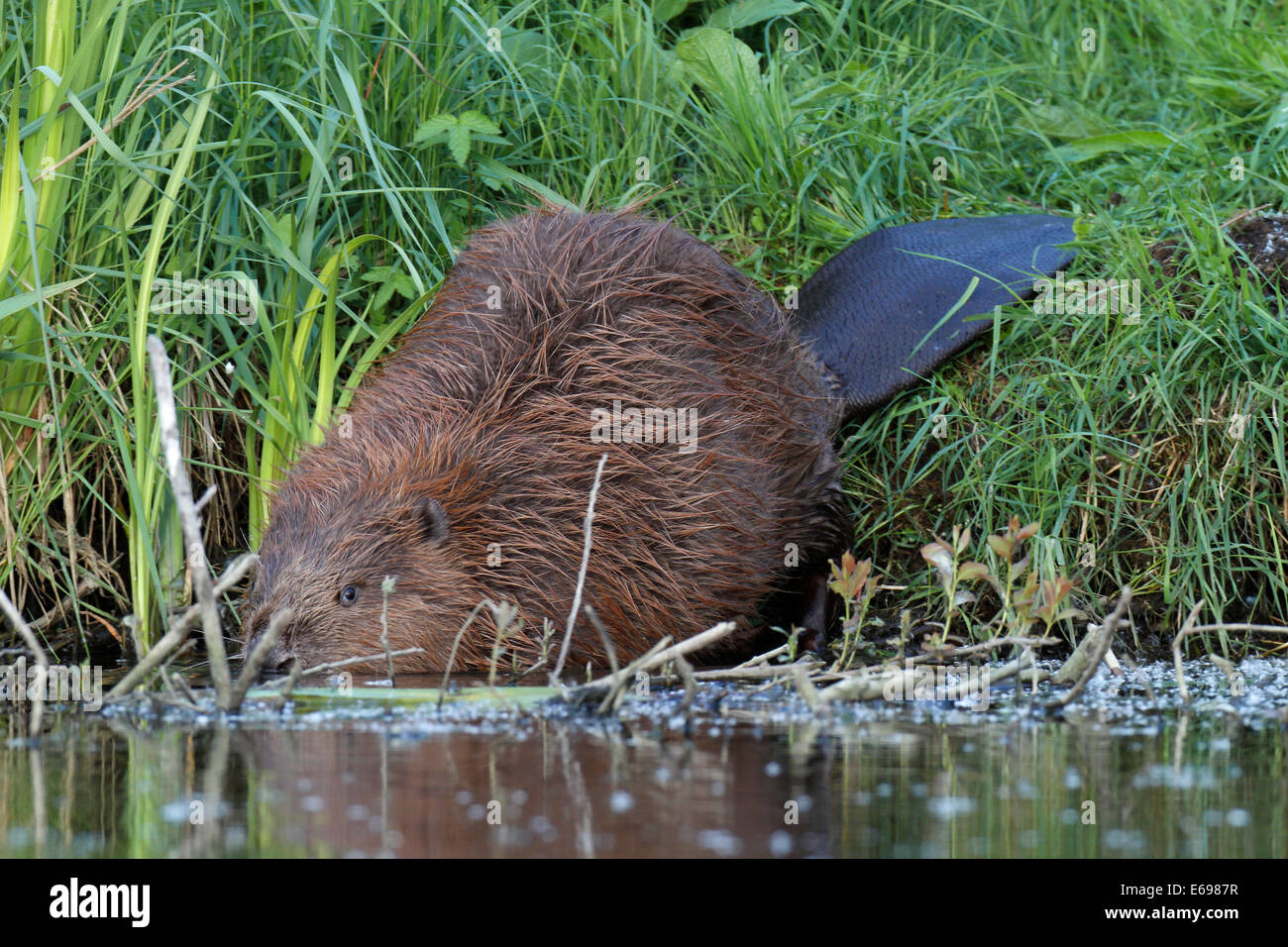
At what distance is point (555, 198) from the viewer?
432cm

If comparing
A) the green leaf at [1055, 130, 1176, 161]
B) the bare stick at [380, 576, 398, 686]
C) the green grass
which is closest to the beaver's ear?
the bare stick at [380, 576, 398, 686]

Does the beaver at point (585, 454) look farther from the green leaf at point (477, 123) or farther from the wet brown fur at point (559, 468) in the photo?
the green leaf at point (477, 123)

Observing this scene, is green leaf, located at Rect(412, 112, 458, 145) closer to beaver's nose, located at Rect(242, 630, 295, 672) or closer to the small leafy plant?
beaver's nose, located at Rect(242, 630, 295, 672)

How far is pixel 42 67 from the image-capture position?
3.49 metres

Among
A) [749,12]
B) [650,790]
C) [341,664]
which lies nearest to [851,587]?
[341,664]

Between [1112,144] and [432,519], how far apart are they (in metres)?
2.35

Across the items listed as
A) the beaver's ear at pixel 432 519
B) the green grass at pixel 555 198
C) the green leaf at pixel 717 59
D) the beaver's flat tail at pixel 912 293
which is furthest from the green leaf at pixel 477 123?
the beaver's ear at pixel 432 519

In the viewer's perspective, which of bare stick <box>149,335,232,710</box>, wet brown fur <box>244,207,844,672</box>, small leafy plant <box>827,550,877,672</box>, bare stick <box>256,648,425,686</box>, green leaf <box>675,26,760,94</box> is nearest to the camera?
bare stick <box>149,335,232,710</box>

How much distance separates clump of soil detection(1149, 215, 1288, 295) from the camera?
391 centimetres

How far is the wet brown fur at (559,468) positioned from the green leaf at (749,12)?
1157mm

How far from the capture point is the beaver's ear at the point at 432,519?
338 cm

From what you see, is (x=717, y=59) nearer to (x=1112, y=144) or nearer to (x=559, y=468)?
(x=1112, y=144)

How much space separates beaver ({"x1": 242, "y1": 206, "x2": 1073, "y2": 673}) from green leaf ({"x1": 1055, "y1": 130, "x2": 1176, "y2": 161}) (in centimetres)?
74

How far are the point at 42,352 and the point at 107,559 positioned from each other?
49 cm
